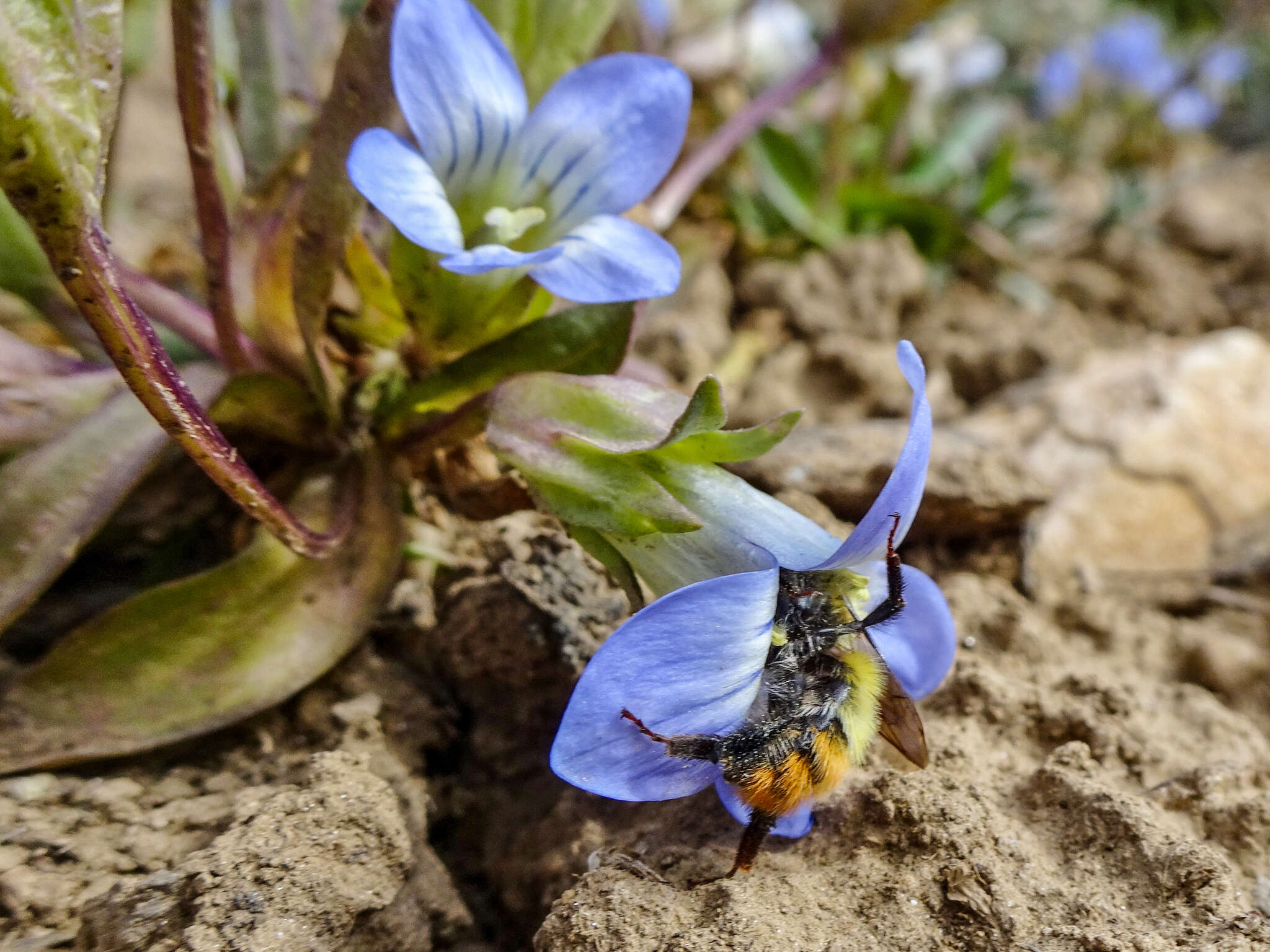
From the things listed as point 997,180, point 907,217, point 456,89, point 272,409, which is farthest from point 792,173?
point 272,409

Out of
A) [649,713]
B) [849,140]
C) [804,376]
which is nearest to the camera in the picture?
[649,713]

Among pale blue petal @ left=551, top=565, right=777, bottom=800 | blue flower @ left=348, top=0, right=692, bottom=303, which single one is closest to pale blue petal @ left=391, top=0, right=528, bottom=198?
blue flower @ left=348, top=0, right=692, bottom=303

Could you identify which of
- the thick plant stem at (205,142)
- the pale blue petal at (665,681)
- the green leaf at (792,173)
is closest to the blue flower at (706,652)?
the pale blue petal at (665,681)

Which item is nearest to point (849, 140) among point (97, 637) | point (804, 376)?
point (804, 376)

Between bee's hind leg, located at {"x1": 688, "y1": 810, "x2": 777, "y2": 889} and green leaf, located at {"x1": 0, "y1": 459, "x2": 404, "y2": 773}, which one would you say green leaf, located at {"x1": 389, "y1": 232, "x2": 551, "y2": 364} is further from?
bee's hind leg, located at {"x1": 688, "y1": 810, "x2": 777, "y2": 889}

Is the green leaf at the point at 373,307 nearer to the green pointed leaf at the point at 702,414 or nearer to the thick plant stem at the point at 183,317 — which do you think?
the thick plant stem at the point at 183,317

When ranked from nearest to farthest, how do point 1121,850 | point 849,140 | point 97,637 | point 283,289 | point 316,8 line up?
1. point 1121,850
2. point 97,637
3. point 283,289
4. point 316,8
5. point 849,140

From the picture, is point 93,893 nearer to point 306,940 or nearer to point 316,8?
point 306,940
